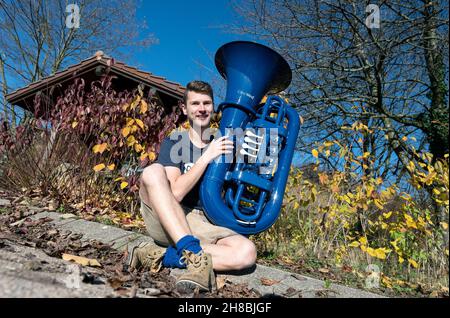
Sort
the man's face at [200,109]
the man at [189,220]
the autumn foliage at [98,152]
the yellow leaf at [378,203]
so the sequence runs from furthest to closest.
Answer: the autumn foliage at [98,152], the yellow leaf at [378,203], the man's face at [200,109], the man at [189,220]

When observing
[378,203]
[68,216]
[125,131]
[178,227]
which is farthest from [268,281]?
[125,131]

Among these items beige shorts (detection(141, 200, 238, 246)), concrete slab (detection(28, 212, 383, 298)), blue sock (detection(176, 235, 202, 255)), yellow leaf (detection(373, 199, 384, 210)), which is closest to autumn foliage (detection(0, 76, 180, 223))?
concrete slab (detection(28, 212, 383, 298))

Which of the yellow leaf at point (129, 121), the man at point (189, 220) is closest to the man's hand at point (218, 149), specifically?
the man at point (189, 220)

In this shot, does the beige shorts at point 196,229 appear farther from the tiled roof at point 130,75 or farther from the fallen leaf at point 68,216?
the tiled roof at point 130,75

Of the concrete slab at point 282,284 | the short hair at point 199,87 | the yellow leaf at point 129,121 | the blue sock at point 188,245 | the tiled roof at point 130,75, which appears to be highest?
the tiled roof at point 130,75

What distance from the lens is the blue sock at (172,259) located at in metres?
1.73

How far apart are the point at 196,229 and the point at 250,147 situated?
1.92ft

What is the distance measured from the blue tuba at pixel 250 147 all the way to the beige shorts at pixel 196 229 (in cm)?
6

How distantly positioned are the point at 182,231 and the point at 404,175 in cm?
337

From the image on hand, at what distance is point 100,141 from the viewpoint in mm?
3508

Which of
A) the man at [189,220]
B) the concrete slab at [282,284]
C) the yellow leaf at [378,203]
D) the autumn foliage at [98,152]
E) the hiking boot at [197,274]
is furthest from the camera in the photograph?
the autumn foliage at [98,152]

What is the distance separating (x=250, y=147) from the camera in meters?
2.07

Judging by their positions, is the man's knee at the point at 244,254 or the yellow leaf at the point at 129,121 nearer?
the man's knee at the point at 244,254
